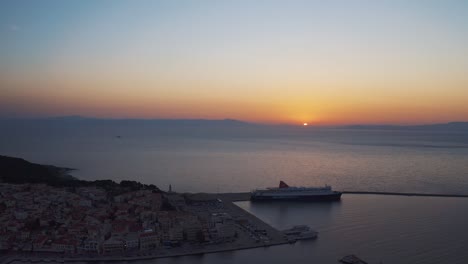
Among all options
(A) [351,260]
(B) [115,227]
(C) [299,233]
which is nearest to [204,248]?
(B) [115,227]

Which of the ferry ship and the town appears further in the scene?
the ferry ship

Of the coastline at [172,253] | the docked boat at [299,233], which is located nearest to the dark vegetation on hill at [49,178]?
the coastline at [172,253]

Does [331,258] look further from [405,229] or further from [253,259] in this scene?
[405,229]

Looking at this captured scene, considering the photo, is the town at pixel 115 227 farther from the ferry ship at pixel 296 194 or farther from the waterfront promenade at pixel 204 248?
the ferry ship at pixel 296 194

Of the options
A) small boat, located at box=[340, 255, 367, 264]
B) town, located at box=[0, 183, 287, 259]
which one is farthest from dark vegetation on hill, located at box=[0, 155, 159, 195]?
small boat, located at box=[340, 255, 367, 264]

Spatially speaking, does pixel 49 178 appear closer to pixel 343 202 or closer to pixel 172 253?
pixel 172 253

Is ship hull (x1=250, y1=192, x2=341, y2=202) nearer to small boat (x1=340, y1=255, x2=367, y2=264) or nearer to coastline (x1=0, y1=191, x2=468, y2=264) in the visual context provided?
coastline (x1=0, y1=191, x2=468, y2=264)

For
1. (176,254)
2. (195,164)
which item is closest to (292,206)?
(176,254)
